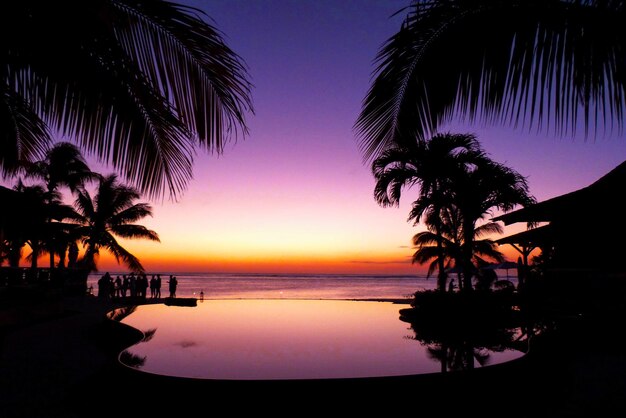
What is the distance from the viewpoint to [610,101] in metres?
2.56

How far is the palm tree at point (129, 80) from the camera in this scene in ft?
10.4

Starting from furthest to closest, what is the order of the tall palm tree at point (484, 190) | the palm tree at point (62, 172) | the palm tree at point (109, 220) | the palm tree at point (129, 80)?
the palm tree at point (109, 220), the palm tree at point (62, 172), the tall palm tree at point (484, 190), the palm tree at point (129, 80)

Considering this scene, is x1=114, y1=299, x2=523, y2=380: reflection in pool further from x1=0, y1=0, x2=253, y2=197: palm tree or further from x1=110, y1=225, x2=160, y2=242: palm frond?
x1=110, y1=225, x2=160, y2=242: palm frond

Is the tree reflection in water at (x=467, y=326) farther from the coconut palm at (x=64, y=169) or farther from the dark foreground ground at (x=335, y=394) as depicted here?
the coconut palm at (x=64, y=169)

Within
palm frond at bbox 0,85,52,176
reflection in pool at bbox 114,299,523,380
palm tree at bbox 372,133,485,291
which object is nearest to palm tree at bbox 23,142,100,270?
reflection in pool at bbox 114,299,523,380

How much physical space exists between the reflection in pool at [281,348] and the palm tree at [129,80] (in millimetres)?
4881

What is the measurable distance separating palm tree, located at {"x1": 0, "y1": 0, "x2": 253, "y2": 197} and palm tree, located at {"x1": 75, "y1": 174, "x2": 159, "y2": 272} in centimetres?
2680

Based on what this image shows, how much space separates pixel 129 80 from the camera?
3365mm

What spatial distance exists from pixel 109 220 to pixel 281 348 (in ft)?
74.9

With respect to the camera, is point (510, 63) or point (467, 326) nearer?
point (510, 63)

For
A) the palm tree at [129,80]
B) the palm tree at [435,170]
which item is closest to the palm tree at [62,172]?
the palm tree at [435,170]

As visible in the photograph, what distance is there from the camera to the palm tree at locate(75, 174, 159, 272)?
2909 cm

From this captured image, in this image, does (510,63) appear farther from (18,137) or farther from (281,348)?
(281,348)

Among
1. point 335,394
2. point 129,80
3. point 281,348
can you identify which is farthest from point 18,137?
point 281,348
